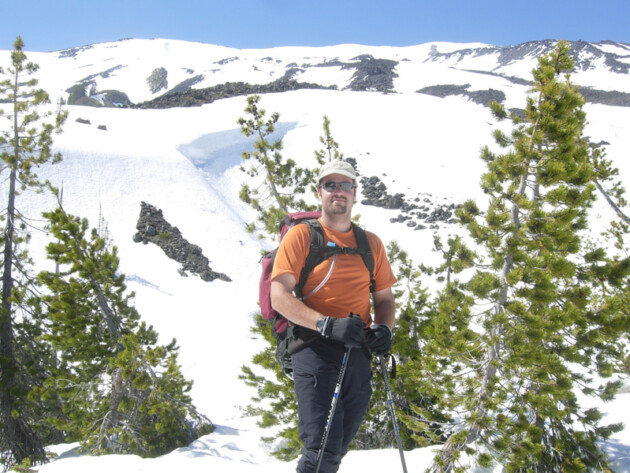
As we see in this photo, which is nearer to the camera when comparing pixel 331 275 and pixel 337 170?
pixel 331 275

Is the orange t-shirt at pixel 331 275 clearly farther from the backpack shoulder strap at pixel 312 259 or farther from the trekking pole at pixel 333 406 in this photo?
the trekking pole at pixel 333 406

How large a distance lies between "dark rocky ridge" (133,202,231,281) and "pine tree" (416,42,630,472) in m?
21.0

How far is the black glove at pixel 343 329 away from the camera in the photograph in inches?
114

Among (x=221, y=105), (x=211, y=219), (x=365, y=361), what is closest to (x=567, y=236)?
(x=365, y=361)

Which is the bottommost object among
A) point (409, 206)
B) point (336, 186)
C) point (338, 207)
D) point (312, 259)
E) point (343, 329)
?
point (343, 329)

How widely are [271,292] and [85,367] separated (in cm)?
858

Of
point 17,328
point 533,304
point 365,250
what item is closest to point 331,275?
point 365,250

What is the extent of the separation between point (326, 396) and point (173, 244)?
24.5 metres

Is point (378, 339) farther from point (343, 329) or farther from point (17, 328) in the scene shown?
point (17, 328)

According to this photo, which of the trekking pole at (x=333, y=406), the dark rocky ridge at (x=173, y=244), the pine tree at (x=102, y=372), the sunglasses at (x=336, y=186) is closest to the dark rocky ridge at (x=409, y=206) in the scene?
the dark rocky ridge at (x=173, y=244)

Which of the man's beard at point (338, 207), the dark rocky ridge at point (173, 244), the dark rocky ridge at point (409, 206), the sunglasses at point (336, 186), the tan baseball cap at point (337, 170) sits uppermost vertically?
the dark rocky ridge at point (409, 206)

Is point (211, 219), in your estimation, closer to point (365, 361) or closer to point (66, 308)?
point (66, 308)

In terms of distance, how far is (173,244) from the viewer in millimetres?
25797

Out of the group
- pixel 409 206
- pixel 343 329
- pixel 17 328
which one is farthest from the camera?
pixel 409 206
